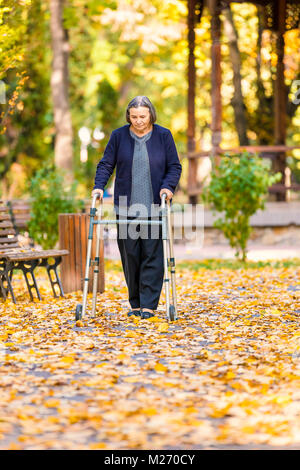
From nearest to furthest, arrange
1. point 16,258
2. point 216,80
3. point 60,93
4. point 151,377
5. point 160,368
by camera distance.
Answer: 1. point 151,377
2. point 160,368
3. point 16,258
4. point 216,80
5. point 60,93

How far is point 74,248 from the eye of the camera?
1023 centimetres

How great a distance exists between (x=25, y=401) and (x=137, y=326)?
2604 millimetres

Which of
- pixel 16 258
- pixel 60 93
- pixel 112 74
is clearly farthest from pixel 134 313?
pixel 112 74

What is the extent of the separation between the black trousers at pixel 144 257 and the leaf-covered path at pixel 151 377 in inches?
9.8

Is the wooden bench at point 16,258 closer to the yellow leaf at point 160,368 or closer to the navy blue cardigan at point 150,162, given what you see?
the navy blue cardigan at point 150,162

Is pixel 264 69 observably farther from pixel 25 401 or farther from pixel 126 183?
pixel 25 401

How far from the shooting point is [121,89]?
35188 millimetres

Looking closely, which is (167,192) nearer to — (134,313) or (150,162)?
(150,162)

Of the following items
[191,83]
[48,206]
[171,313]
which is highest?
[191,83]

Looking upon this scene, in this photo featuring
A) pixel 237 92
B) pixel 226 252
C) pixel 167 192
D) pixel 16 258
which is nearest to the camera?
pixel 167 192

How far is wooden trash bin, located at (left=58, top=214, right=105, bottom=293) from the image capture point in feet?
33.3

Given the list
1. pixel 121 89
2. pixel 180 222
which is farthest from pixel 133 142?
pixel 121 89

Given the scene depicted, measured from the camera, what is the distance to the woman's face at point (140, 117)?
7.50 m

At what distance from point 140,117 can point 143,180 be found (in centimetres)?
54
